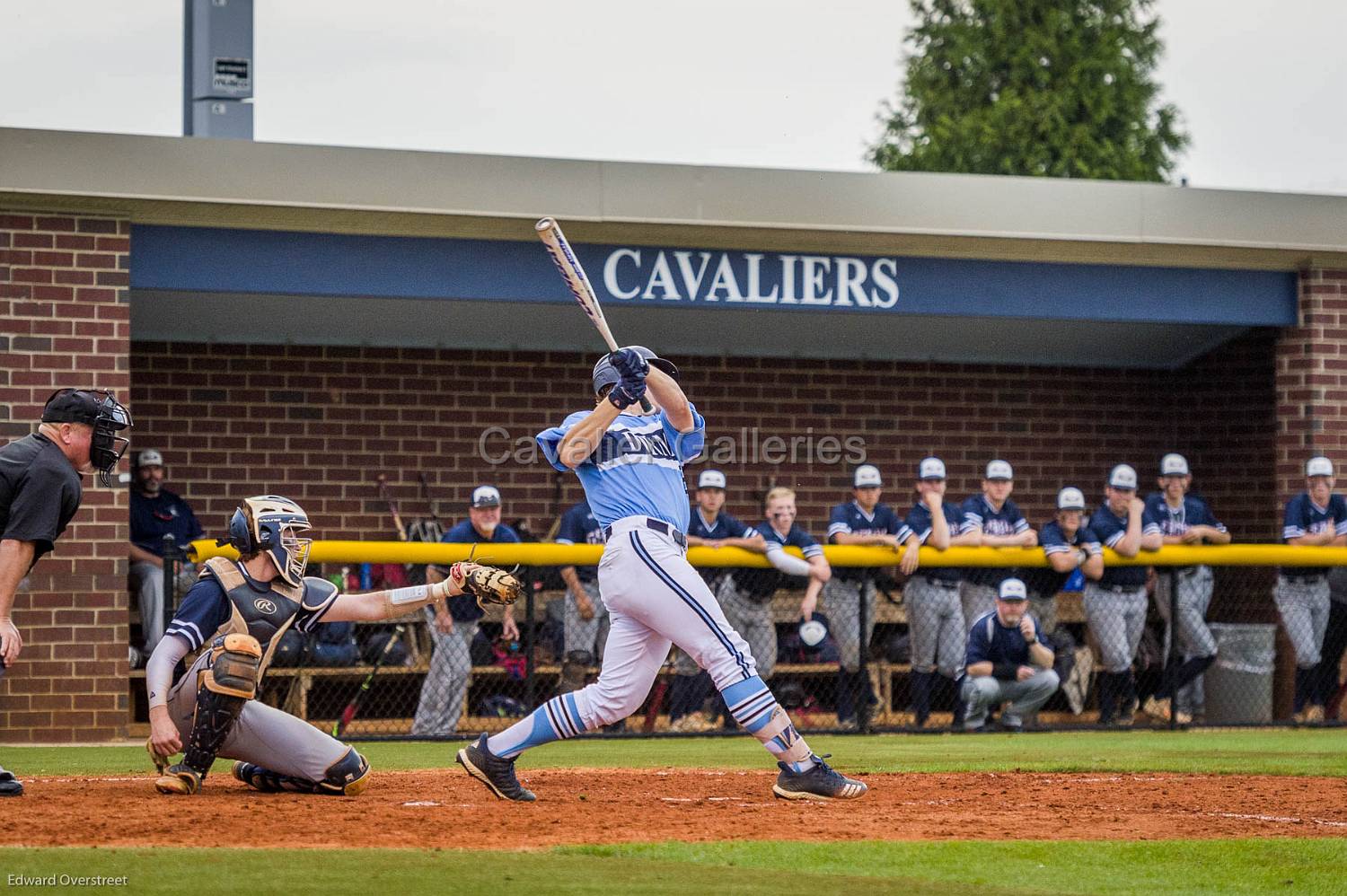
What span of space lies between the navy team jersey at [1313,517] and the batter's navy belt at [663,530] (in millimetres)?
7175

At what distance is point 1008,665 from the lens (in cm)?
1130

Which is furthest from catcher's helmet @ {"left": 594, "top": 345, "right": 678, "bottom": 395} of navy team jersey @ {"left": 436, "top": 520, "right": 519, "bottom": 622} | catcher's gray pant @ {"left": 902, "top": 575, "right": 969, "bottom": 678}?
catcher's gray pant @ {"left": 902, "top": 575, "right": 969, "bottom": 678}

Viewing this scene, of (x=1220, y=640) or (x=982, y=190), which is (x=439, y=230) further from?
(x=1220, y=640)

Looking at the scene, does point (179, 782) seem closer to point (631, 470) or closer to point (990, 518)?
point (631, 470)

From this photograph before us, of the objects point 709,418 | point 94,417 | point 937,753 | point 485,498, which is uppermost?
point 709,418

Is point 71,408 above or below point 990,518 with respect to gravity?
above

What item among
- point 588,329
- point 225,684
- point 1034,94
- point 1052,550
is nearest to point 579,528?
point 588,329

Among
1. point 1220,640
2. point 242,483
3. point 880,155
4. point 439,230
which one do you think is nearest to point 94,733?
point 242,483

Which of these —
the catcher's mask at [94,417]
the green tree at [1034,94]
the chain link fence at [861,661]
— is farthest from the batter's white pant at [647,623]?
the green tree at [1034,94]

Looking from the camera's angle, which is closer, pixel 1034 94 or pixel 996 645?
pixel 996 645

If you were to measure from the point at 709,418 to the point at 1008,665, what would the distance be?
3.85 m

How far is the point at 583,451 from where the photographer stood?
648 cm

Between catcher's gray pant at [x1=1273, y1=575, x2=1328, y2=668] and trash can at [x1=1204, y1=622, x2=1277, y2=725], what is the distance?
232 millimetres

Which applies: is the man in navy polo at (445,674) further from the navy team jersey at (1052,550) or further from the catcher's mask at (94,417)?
the catcher's mask at (94,417)
